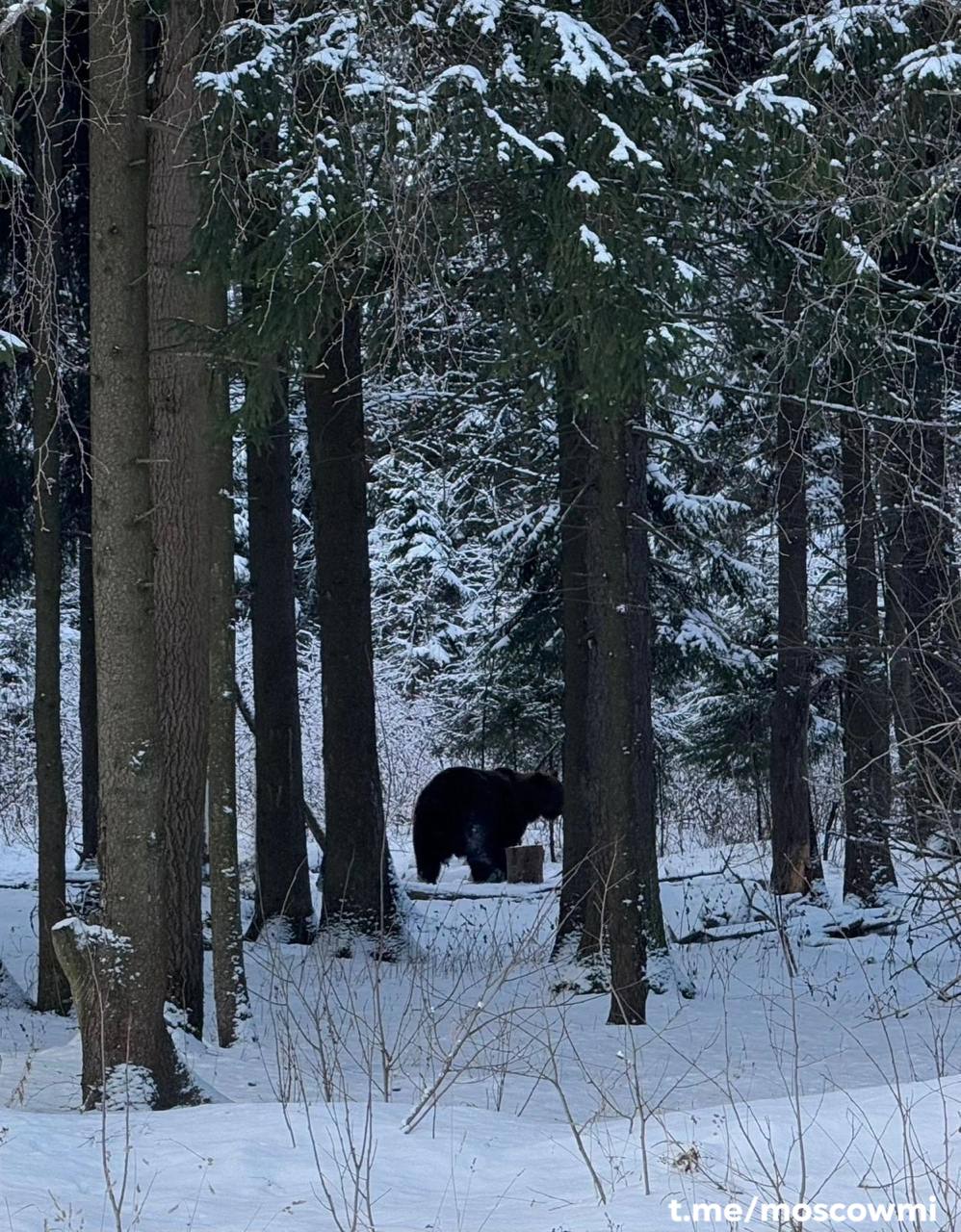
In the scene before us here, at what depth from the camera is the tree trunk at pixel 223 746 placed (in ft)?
25.9

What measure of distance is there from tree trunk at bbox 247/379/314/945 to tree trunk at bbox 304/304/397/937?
37 centimetres

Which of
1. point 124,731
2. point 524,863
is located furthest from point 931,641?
point 524,863

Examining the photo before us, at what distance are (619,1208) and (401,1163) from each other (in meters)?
0.98

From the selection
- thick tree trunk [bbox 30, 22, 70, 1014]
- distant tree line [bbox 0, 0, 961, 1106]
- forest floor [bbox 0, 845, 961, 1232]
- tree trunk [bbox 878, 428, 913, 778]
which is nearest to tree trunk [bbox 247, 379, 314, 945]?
distant tree line [bbox 0, 0, 961, 1106]

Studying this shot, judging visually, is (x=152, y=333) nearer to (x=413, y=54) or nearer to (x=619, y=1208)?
(x=413, y=54)

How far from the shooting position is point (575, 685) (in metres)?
11.7

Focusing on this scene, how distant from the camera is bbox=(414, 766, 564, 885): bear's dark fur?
18109mm

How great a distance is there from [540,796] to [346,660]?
732 cm

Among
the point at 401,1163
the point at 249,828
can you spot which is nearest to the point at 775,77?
the point at 401,1163

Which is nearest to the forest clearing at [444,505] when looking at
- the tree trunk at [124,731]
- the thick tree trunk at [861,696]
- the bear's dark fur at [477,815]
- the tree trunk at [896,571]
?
the tree trunk at [124,731]

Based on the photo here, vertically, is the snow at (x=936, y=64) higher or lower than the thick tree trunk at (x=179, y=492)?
higher

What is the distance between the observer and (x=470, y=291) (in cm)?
871

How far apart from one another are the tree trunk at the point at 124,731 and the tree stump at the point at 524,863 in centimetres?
1105

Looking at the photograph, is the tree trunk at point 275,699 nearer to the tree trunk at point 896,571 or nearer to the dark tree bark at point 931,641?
the tree trunk at point 896,571
